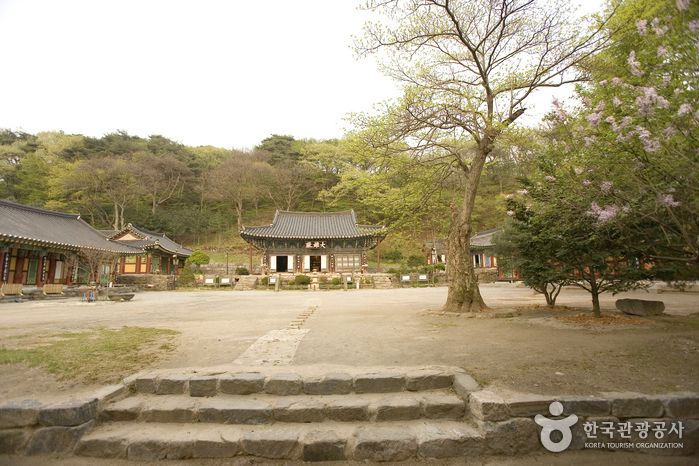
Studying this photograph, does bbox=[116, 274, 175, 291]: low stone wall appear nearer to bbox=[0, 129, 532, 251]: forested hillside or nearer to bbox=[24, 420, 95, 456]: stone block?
bbox=[0, 129, 532, 251]: forested hillside

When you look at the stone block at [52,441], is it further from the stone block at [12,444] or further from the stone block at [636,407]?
the stone block at [636,407]

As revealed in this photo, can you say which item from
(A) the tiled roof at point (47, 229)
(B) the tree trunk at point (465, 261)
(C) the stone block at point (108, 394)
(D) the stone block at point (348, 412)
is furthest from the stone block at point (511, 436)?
(A) the tiled roof at point (47, 229)

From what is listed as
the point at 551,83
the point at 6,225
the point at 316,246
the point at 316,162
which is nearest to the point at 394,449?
the point at 551,83

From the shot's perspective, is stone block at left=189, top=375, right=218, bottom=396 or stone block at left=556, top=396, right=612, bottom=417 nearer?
stone block at left=556, top=396, right=612, bottom=417

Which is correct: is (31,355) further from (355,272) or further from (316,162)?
(316,162)

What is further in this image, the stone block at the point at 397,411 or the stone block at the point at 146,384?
the stone block at the point at 146,384

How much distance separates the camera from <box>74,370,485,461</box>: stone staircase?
2.99m

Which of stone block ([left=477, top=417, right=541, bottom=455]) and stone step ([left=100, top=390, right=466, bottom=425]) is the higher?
stone step ([left=100, top=390, right=466, bottom=425])

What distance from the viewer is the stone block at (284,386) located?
147 inches

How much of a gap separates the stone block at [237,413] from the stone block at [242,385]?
0.29m

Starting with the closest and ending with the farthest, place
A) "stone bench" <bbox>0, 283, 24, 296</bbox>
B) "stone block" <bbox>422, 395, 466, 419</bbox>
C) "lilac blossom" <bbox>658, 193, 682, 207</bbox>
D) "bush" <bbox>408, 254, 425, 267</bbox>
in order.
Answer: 1. "stone block" <bbox>422, 395, 466, 419</bbox>
2. "lilac blossom" <bbox>658, 193, 682, 207</bbox>
3. "stone bench" <bbox>0, 283, 24, 296</bbox>
4. "bush" <bbox>408, 254, 425, 267</bbox>

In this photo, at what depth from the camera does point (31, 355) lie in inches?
179

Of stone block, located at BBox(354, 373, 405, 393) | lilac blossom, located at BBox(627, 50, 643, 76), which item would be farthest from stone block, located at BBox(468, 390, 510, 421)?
lilac blossom, located at BBox(627, 50, 643, 76)

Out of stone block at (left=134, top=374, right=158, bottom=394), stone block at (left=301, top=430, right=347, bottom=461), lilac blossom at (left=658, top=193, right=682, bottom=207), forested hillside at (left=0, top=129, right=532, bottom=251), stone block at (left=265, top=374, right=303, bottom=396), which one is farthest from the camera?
forested hillside at (left=0, top=129, right=532, bottom=251)
